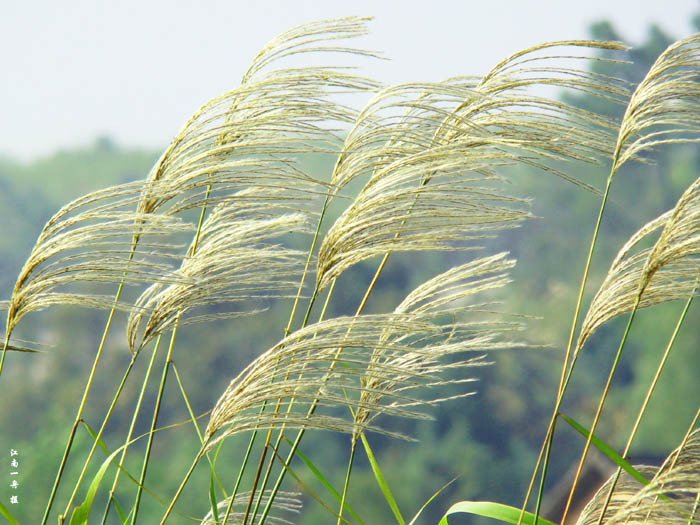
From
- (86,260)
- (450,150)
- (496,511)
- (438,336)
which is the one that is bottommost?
(496,511)

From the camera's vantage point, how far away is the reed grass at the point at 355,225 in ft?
2.31

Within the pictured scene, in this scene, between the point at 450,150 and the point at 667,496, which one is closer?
the point at 450,150

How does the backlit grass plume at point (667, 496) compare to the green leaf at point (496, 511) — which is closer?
the backlit grass plume at point (667, 496)

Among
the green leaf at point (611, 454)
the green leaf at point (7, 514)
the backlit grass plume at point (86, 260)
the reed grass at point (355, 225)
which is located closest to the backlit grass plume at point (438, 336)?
the reed grass at point (355, 225)

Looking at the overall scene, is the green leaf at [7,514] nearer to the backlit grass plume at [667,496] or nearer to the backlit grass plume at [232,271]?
the backlit grass plume at [232,271]

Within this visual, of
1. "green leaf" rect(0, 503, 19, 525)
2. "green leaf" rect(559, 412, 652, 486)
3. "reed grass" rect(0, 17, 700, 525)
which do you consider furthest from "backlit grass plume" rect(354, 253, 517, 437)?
"green leaf" rect(0, 503, 19, 525)

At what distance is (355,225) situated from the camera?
73cm

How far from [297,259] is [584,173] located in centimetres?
2689

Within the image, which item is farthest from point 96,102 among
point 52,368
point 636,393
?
point 636,393

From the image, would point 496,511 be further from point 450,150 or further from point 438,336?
point 450,150

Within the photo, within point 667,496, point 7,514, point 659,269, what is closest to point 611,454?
point 667,496

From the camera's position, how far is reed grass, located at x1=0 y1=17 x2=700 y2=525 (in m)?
0.70

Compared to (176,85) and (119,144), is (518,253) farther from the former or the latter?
(176,85)

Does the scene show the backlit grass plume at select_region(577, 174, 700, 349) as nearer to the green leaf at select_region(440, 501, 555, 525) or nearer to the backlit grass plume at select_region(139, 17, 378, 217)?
the green leaf at select_region(440, 501, 555, 525)
